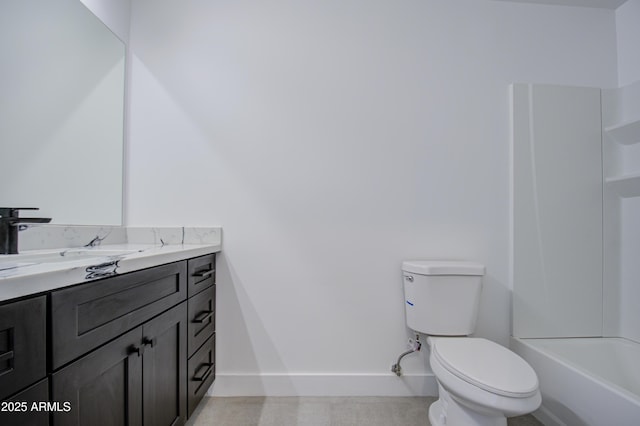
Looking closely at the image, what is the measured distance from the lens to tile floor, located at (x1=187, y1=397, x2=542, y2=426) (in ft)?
4.53

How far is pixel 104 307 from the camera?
77cm

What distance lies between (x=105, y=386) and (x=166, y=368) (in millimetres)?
323

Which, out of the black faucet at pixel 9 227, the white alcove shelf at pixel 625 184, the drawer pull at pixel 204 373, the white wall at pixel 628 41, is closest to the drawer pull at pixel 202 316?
the drawer pull at pixel 204 373

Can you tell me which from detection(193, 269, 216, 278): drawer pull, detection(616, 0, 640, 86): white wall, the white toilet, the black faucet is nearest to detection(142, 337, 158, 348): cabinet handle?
detection(193, 269, 216, 278): drawer pull

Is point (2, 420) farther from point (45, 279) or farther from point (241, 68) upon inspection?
point (241, 68)

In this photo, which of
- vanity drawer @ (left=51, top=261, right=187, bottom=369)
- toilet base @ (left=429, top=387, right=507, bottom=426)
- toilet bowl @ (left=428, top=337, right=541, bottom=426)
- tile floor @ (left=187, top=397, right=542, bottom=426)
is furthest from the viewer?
tile floor @ (left=187, top=397, right=542, bottom=426)

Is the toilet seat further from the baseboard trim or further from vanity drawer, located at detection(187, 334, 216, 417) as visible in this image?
vanity drawer, located at detection(187, 334, 216, 417)

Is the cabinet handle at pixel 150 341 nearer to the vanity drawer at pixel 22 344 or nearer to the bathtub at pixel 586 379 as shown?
the vanity drawer at pixel 22 344

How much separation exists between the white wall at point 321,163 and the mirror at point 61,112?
0.12m

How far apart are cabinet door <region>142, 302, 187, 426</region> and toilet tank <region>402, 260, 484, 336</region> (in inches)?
46.5

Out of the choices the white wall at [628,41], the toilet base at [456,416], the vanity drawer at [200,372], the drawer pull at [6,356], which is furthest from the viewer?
the white wall at [628,41]

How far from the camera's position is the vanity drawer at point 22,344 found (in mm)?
512

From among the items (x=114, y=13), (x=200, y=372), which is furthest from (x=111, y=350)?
(x=114, y=13)

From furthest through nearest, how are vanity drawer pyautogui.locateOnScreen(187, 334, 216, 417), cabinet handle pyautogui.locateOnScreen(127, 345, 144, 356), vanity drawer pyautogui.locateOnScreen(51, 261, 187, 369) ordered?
vanity drawer pyautogui.locateOnScreen(187, 334, 216, 417)
cabinet handle pyautogui.locateOnScreen(127, 345, 144, 356)
vanity drawer pyautogui.locateOnScreen(51, 261, 187, 369)
